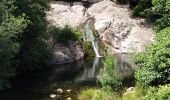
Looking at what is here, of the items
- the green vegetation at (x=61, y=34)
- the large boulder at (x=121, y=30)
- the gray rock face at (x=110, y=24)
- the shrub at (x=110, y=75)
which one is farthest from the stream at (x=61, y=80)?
the shrub at (x=110, y=75)

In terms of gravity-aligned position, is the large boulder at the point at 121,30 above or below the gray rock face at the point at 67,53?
above

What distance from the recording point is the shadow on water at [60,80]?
3338 centimetres

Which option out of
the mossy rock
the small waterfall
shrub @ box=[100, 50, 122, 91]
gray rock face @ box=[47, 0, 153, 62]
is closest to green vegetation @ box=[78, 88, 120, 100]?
shrub @ box=[100, 50, 122, 91]

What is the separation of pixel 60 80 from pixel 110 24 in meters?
16.8

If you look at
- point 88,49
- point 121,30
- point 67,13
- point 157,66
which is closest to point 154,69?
point 157,66

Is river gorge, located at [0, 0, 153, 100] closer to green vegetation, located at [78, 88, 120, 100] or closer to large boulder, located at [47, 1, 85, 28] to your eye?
large boulder, located at [47, 1, 85, 28]

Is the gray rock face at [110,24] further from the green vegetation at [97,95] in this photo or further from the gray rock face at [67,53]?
the green vegetation at [97,95]

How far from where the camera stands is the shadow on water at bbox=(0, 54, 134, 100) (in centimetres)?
3338

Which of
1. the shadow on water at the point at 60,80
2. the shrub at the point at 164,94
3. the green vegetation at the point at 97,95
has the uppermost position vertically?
the shrub at the point at 164,94

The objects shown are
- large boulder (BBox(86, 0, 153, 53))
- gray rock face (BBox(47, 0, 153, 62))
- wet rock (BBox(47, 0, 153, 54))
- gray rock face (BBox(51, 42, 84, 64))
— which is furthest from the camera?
wet rock (BBox(47, 0, 153, 54))

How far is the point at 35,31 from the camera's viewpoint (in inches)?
1652

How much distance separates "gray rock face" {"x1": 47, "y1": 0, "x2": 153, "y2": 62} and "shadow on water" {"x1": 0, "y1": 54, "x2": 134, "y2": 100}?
8.88 feet

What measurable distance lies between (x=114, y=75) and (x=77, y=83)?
1370cm

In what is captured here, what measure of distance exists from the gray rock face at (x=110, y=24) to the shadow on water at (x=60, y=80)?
8.88 ft
